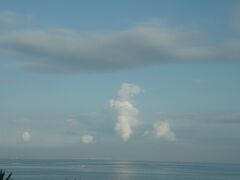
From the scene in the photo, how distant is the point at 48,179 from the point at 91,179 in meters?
17.5

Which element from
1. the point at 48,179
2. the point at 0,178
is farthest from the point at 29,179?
the point at 0,178

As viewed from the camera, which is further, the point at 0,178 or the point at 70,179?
the point at 70,179

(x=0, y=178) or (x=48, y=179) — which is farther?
(x=48, y=179)

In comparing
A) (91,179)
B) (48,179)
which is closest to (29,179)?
(48,179)

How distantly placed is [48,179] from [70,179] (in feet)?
32.1

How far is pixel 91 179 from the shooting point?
197 metres

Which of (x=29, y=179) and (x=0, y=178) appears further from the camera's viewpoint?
(x=29, y=179)

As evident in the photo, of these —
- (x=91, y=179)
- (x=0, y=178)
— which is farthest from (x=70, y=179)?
(x=0, y=178)

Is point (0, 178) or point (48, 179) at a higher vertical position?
point (48, 179)

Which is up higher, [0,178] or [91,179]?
[91,179]

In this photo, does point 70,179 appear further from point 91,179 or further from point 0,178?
point 0,178

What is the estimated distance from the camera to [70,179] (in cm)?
19875

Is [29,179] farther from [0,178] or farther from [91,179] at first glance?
[0,178]

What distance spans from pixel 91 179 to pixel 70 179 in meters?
9.10
